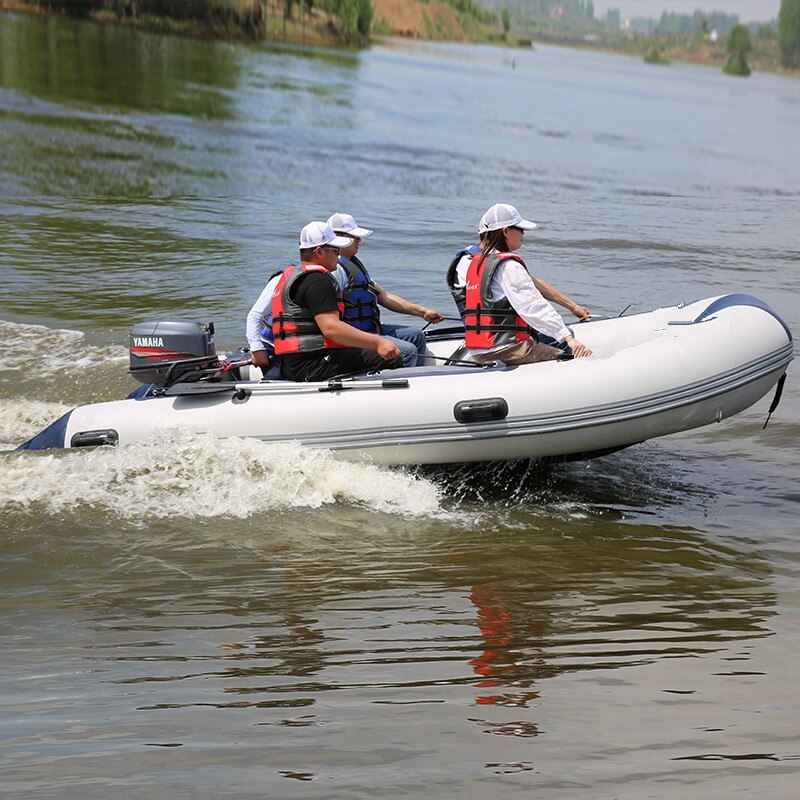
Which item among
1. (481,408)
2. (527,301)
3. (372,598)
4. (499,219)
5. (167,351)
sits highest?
(499,219)

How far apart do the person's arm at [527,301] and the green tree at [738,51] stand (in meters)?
78.9

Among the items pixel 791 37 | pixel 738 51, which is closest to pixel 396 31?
pixel 738 51

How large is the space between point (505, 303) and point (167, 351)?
1.83 metres

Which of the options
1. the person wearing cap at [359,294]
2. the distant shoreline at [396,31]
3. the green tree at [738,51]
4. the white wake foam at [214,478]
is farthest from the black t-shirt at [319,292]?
the green tree at [738,51]

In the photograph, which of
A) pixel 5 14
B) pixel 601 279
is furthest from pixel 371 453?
pixel 5 14

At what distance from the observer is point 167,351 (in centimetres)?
588

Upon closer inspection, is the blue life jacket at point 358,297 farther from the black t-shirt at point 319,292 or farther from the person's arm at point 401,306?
the black t-shirt at point 319,292

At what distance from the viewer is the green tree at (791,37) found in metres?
87.2

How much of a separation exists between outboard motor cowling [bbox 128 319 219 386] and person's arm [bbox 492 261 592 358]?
1696 millimetres

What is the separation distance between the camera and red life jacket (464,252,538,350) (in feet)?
18.5

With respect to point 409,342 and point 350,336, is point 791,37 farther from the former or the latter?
point 350,336

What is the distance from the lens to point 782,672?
3.86 metres

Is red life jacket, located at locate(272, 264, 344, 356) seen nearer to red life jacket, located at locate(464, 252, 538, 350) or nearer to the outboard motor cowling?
the outboard motor cowling

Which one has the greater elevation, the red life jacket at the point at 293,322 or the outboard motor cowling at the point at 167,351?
the red life jacket at the point at 293,322
